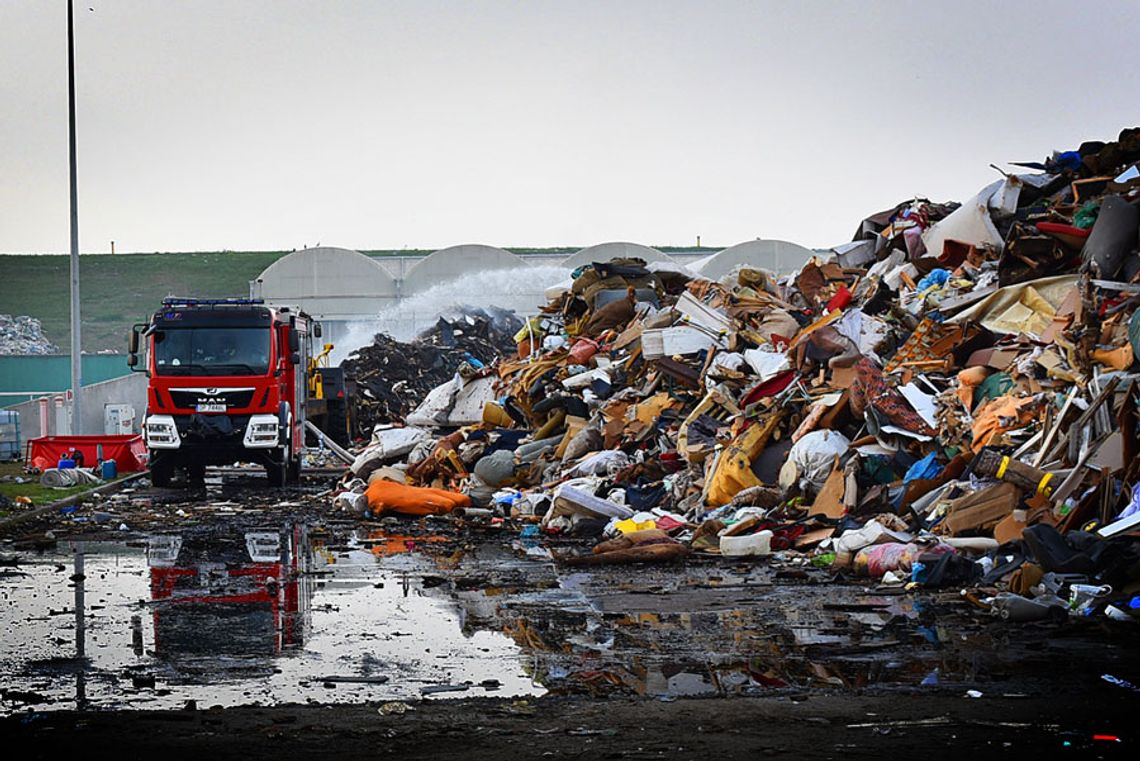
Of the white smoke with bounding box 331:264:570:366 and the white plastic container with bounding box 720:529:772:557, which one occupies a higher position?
the white smoke with bounding box 331:264:570:366

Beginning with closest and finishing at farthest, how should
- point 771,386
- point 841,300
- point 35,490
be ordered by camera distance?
point 771,386
point 841,300
point 35,490

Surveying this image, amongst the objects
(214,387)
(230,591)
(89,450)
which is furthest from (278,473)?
(230,591)

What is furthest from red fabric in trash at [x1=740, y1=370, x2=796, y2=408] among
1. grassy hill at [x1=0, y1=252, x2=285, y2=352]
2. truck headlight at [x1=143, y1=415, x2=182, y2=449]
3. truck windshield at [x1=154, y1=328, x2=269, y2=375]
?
grassy hill at [x1=0, y1=252, x2=285, y2=352]

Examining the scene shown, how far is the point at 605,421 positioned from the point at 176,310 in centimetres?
802

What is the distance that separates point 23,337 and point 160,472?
4204 cm

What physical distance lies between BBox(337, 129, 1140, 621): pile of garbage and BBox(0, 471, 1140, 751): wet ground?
0.79 m

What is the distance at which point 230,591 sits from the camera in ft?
36.2

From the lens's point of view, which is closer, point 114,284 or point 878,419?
point 878,419

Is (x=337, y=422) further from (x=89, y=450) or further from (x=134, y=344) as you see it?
(x=134, y=344)

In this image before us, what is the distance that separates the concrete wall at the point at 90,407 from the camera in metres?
31.0

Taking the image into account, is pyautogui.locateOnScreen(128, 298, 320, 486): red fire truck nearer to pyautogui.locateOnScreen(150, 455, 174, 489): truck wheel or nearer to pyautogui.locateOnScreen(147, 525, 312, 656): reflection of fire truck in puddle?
pyautogui.locateOnScreen(150, 455, 174, 489): truck wheel

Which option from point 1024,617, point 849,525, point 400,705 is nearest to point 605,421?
point 849,525

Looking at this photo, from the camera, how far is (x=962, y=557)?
35.9 feet

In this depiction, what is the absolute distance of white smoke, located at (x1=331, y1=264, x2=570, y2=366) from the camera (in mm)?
46562
